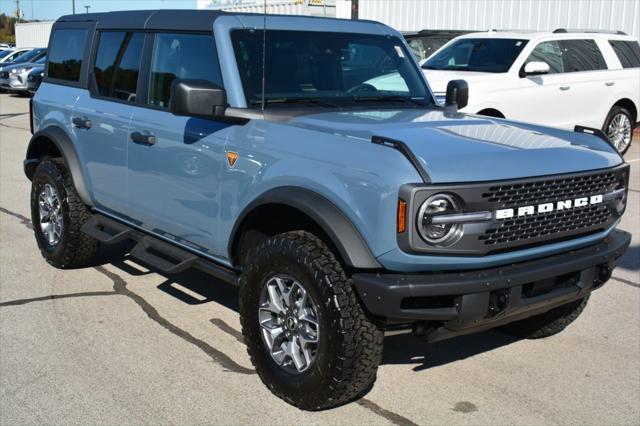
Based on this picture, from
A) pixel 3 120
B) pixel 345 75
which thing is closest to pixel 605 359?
pixel 345 75

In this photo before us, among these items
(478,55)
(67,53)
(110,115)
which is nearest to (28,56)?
(478,55)

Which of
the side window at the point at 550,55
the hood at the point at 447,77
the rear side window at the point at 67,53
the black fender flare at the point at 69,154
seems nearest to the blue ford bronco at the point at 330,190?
the black fender flare at the point at 69,154

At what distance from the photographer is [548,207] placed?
12.7 feet

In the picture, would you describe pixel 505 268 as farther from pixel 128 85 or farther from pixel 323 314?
pixel 128 85

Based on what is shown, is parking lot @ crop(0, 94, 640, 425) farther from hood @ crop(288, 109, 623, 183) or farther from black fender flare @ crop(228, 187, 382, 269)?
hood @ crop(288, 109, 623, 183)

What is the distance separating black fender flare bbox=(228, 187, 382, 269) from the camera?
3.62 metres

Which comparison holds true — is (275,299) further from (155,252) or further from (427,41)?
(427,41)

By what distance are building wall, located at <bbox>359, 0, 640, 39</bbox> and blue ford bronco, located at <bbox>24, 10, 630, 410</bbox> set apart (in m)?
13.3

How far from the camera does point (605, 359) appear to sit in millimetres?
4766

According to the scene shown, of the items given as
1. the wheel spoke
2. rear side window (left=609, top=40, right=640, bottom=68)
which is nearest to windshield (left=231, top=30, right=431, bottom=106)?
the wheel spoke

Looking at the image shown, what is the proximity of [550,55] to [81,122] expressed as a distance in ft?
25.3

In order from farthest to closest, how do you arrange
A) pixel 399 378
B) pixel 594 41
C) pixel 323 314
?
pixel 594 41, pixel 399 378, pixel 323 314

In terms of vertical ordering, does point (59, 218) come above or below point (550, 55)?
below

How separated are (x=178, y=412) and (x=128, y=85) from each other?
2.51 m
